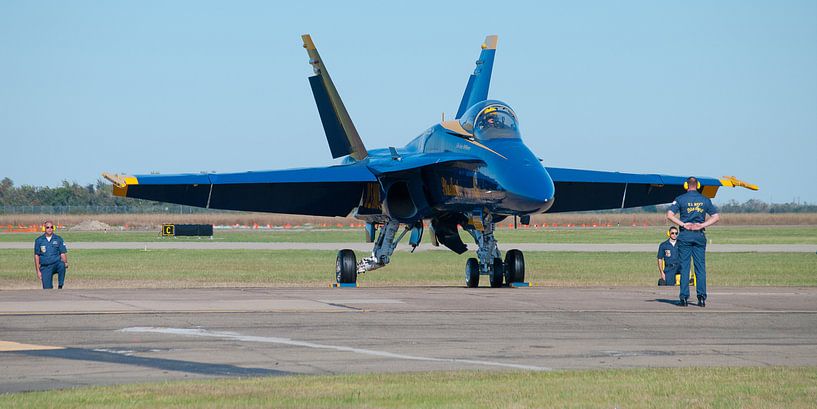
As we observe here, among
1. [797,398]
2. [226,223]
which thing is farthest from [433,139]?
[226,223]

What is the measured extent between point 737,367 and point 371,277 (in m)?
23.2

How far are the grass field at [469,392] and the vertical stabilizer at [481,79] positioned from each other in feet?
57.3

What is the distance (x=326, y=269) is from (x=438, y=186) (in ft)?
53.2

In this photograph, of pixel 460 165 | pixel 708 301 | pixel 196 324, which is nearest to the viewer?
pixel 196 324

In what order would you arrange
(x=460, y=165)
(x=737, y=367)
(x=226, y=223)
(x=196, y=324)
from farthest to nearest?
1. (x=226, y=223)
2. (x=460, y=165)
3. (x=196, y=324)
4. (x=737, y=367)

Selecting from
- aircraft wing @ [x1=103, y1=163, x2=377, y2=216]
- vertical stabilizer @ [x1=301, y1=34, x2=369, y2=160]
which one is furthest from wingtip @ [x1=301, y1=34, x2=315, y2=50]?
aircraft wing @ [x1=103, y1=163, x2=377, y2=216]

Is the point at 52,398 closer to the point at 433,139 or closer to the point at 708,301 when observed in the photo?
the point at 708,301

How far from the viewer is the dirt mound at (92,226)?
93.1 m

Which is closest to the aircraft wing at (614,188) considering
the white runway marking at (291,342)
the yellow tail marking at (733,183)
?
the yellow tail marking at (733,183)

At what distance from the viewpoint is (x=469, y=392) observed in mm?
8781

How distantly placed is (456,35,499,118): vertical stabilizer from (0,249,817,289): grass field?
206 inches

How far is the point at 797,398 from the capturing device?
28.3 feet

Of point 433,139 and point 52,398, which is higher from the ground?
point 433,139

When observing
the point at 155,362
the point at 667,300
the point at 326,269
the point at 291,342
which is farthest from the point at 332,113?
the point at 155,362
